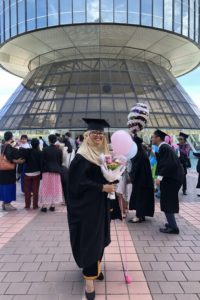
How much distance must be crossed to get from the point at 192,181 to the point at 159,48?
21699 millimetres

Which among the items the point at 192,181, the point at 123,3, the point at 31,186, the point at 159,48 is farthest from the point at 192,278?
the point at 159,48

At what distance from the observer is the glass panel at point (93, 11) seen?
89.4 feet

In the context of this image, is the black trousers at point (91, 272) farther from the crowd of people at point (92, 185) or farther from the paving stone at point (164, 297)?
the paving stone at point (164, 297)

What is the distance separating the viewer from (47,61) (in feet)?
113

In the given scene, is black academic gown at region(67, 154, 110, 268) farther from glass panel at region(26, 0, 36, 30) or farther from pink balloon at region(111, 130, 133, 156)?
glass panel at region(26, 0, 36, 30)

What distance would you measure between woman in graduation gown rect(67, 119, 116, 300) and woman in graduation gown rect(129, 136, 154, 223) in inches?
138

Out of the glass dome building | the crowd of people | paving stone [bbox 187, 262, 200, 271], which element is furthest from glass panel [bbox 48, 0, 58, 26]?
paving stone [bbox 187, 262, 200, 271]

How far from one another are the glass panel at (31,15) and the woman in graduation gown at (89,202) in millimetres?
27320

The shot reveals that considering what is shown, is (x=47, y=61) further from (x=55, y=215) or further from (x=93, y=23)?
(x=55, y=215)

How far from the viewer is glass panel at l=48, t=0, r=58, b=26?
90.4 feet

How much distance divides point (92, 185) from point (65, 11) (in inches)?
1071

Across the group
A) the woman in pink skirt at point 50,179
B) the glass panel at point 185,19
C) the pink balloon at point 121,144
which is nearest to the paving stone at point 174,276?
the pink balloon at point 121,144

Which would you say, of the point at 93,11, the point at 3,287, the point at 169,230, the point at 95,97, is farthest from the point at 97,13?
the point at 3,287

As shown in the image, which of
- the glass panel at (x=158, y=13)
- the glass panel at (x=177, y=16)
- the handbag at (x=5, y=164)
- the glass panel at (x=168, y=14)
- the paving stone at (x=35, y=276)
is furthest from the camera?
the glass panel at (x=177, y=16)
